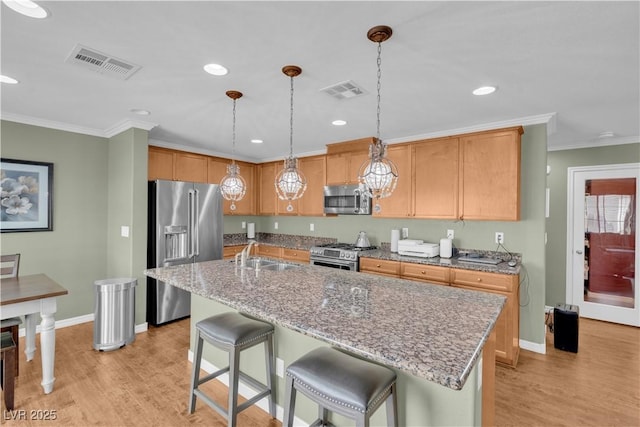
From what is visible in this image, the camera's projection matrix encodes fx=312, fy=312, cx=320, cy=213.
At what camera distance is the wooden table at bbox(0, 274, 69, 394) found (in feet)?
7.42

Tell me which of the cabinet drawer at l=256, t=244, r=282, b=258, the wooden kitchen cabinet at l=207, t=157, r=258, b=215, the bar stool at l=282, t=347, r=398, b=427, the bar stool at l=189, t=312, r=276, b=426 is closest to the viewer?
the bar stool at l=282, t=347, r=398, b=427

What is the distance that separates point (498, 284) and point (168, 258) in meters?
3.72

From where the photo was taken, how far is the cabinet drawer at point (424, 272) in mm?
3301

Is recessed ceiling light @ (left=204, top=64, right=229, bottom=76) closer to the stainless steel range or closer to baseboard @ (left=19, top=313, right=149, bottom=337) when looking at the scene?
the stainless steel range

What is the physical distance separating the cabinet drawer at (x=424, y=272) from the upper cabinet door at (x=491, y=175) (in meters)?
0.70

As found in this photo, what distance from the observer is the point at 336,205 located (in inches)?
182

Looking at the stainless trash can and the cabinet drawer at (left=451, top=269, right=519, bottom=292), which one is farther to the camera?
the stainless trash can

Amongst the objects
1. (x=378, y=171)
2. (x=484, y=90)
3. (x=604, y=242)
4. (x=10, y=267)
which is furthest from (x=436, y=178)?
(x=10, y=267)

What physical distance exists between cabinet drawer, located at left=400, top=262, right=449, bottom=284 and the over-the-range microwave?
3.39ft

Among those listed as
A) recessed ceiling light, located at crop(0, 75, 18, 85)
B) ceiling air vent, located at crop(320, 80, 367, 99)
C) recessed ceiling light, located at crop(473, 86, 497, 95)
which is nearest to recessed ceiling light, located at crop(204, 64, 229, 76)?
ceiling air vent, located at crop(320, 80, 367, 99)

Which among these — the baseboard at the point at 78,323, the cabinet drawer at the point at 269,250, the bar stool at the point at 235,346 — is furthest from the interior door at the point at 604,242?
the baseboard at the point at 78,323

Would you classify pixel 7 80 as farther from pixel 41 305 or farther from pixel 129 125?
pixel 41 305

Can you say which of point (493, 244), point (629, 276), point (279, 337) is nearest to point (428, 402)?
point (279, 337)

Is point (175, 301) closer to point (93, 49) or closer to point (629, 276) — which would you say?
point (93, 49)
